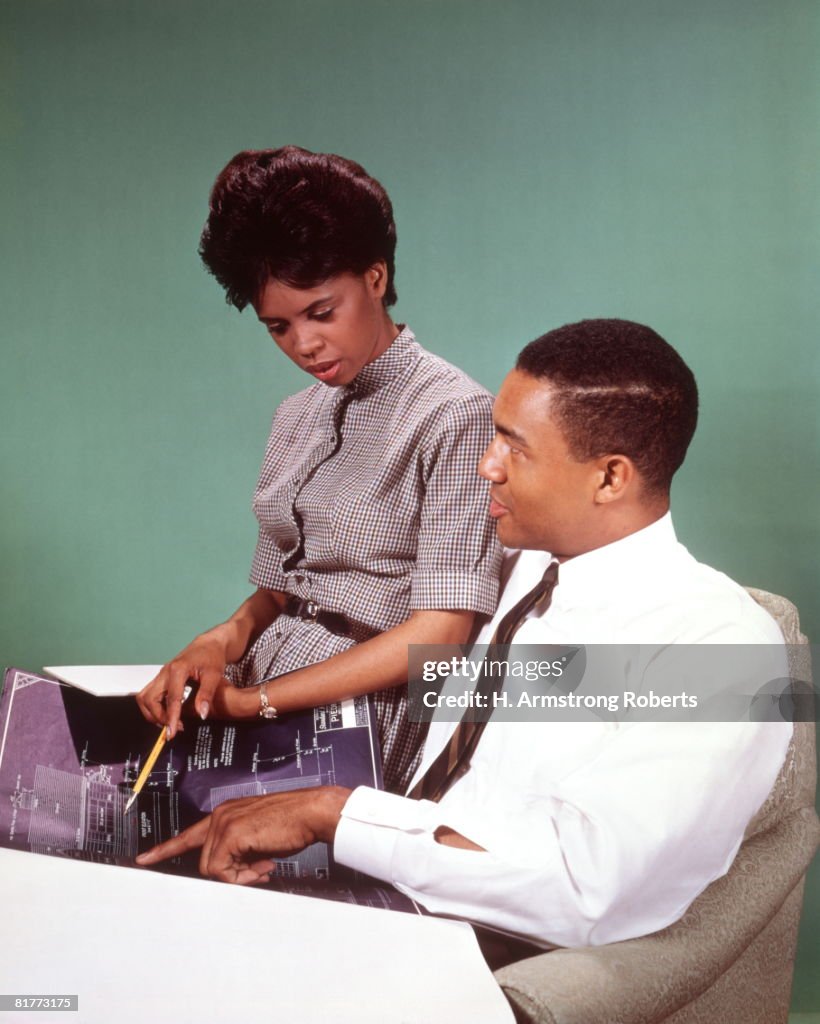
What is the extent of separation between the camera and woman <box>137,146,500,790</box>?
117 cm

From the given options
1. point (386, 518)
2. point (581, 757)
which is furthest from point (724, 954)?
point (386, 518)

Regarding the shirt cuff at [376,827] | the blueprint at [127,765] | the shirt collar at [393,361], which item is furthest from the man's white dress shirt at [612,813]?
the shirt collar at [393,361]

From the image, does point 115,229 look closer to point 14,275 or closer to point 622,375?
point 14,275

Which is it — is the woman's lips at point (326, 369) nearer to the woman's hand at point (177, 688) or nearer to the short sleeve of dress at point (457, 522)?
the short sleeve of dress at point (457, 522)

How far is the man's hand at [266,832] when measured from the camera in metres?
0.97

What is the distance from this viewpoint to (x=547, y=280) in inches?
54.4

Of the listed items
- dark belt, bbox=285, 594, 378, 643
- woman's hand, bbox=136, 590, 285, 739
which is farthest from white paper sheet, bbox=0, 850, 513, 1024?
dark belt, bbox=285, 594, 378, 643

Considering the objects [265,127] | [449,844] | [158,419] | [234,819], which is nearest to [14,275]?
[158,419]

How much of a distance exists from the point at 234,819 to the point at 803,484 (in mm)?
937

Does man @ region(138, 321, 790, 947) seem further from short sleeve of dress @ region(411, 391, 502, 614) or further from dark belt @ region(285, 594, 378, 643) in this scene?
dark belt @ region(285, 594, 378, 643)

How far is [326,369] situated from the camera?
1.26 metres

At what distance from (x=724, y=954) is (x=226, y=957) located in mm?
469

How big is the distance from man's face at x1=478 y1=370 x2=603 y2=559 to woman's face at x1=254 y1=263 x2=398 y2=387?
0.87 feet

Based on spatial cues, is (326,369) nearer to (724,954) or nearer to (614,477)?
(614,477)
